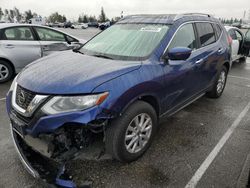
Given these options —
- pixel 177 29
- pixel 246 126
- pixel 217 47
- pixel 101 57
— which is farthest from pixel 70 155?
pixel 217 47

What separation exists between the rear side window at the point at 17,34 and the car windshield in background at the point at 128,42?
3.22m

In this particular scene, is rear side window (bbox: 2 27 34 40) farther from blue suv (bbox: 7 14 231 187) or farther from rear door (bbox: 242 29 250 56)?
rear door (bbox: 242 29 250 56)

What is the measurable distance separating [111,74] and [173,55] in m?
0.93

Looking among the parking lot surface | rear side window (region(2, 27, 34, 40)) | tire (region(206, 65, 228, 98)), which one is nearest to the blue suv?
the parking lot surface

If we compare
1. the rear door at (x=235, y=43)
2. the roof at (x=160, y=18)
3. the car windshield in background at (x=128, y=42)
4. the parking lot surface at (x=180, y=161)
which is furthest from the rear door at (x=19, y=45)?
the rear door at (x=235, y=43)

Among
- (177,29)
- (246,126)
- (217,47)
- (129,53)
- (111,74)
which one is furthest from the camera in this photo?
(217,47)

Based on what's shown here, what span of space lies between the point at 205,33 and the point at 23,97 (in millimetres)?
3233

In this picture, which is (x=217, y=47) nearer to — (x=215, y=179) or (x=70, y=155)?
(x=215, y=179)

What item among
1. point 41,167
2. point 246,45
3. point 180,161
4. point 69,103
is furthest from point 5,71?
point 246,45

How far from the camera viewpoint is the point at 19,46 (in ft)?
20.1

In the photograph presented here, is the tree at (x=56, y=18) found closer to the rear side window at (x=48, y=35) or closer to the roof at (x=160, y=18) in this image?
the rear side window at (x=48, y=35)

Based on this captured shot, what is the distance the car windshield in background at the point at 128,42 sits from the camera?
122 inches

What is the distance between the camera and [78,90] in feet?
7.61

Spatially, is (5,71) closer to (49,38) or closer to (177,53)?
(49,38)
